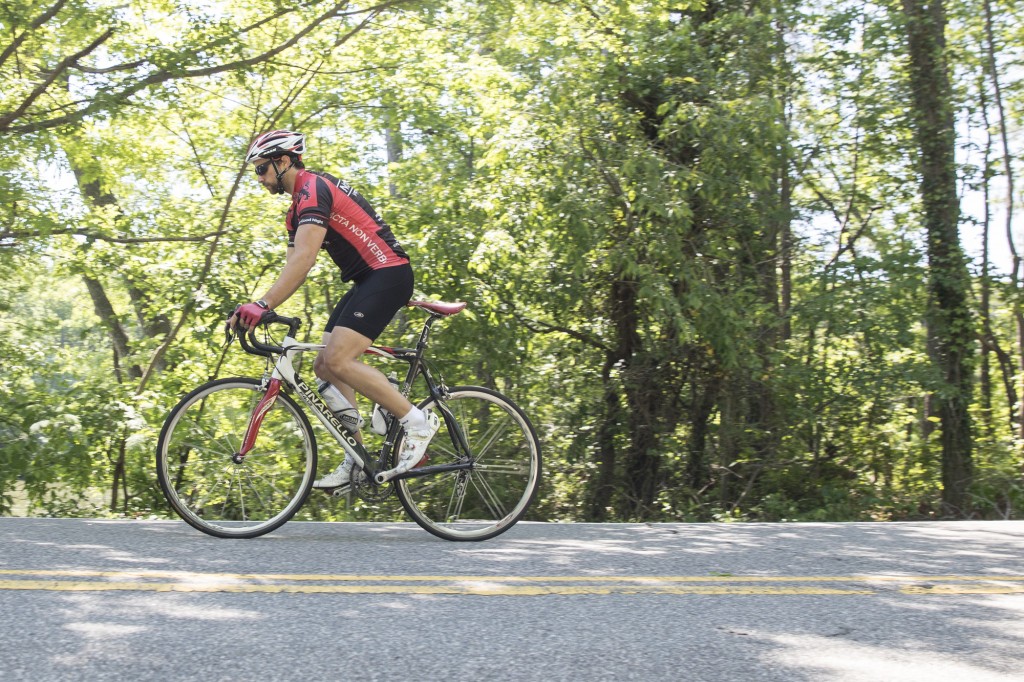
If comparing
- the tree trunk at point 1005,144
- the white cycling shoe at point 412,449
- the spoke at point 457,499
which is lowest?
the spoke at point 457,499

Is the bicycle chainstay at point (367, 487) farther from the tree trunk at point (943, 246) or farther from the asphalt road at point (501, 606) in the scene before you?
the tree trunk at point (943, 246)

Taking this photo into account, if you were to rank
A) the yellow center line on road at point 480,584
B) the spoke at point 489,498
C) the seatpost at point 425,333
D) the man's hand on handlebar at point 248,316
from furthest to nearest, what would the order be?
the spoke at point 489,498, the seatpost at point 425,333, the man's hand on handlebar at point 248,316, the yellow center line on road at point 480,584

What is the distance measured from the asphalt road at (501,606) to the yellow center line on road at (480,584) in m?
0.02

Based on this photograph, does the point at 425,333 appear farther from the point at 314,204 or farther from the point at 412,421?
the point at 314,204

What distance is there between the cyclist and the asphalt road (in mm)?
833

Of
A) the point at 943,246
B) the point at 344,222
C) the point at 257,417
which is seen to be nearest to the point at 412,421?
the point at 257,417

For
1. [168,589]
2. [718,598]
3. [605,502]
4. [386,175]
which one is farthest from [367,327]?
[386,175]

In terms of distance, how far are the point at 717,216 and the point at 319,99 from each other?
17.0 feet

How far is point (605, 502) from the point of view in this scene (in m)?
12.1

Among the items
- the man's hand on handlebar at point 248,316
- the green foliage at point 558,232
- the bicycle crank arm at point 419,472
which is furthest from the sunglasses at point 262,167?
the green foliage at point 558,232

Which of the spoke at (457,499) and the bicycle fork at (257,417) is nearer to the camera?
the bicycle fork at (257,417)

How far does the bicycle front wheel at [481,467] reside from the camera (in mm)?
5855

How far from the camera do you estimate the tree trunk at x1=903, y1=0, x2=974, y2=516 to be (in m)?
12.4

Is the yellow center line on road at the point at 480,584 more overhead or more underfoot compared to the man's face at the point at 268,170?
more underfoot
